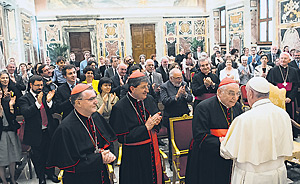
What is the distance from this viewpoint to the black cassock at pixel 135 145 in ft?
11.0

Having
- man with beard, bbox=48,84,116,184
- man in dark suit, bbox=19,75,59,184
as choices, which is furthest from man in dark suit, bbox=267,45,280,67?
man with beard, bbox=48,84,116,184

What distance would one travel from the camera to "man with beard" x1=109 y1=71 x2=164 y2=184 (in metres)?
3.34

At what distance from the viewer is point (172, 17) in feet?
52.8

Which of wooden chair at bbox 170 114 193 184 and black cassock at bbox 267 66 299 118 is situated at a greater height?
black cassock at bbox 267 66 299 118

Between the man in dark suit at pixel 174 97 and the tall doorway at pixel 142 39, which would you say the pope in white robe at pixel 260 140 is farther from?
the tall doorway at pixel 142 39

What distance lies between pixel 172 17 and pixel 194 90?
37.7 feet

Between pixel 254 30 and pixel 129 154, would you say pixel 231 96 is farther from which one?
pixel 254 30

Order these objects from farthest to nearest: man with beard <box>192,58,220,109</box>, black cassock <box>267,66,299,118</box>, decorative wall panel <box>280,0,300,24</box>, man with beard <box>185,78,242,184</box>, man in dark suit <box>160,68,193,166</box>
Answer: decorative wall panel <box>280,0,300,24</box> < black cassock <box>267,66,299,118</box> < man with beard <box>192,58,220,109</box> < man in dark suit <box>160,68,193,166</box> < man with beard <box>185,78,242,184</box>

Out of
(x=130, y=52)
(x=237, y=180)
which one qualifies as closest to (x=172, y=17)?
(x=130, y=52)

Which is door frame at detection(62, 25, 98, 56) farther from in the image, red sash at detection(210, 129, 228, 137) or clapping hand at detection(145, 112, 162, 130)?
red sash at detection(210, 129, 228, 137)

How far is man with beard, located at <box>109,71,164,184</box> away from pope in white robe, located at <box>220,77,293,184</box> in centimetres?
105

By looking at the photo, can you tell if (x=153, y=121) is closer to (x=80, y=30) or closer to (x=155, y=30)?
(x=80, y=30)

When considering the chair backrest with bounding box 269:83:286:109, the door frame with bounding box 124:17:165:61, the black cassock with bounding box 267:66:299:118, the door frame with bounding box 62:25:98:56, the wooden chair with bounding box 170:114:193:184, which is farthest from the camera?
the door frame with bounding box 124:17:165:61

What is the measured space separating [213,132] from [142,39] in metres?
13.5
